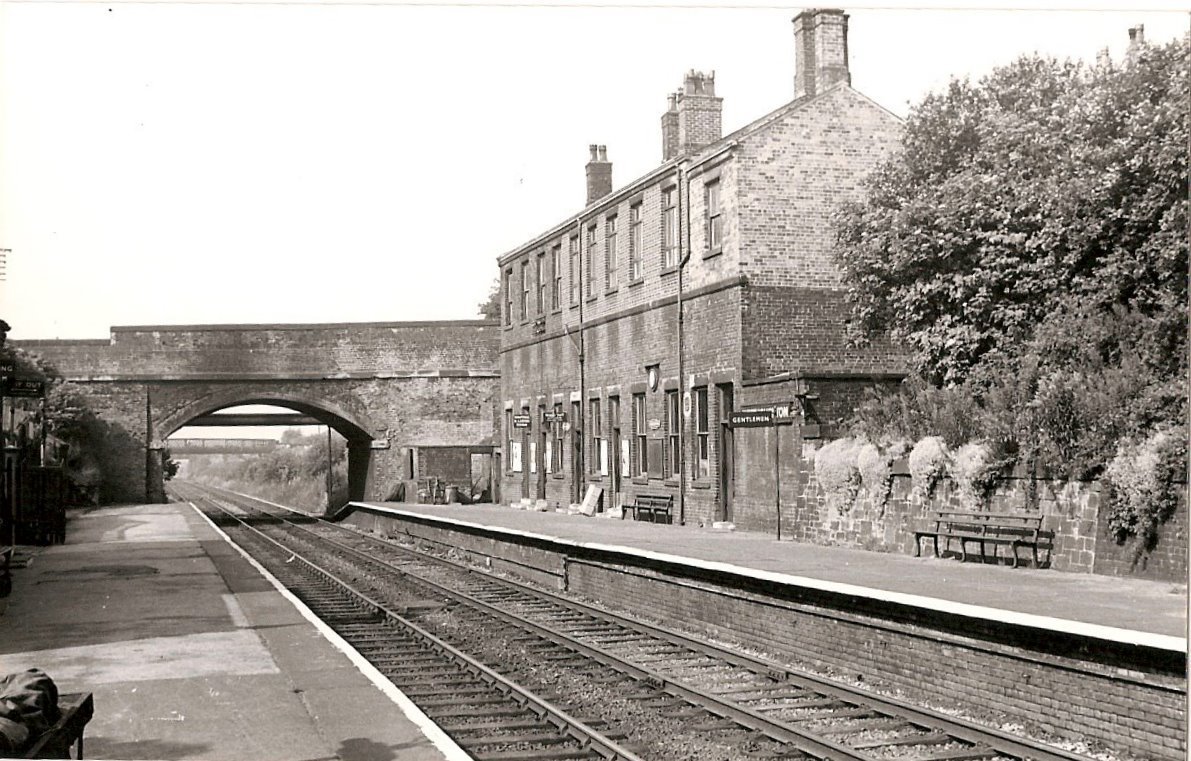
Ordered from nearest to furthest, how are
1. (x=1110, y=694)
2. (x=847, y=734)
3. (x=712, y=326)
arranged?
(x=1110, y=694), (x=847, y=734), (x=712, y=326)

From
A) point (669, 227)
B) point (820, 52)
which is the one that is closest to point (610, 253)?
point (669, 227)

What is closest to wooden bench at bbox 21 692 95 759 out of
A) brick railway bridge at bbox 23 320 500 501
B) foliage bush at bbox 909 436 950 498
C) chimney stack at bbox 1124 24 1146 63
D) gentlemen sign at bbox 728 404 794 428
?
foliage bush at bbox 909 436 950 498

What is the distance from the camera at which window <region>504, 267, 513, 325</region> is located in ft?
118

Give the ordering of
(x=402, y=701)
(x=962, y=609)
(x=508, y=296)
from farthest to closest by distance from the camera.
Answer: (x=508, y=296) < (x=962, y=609) < (x=402, y=701)

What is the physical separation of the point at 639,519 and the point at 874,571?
12.2 m

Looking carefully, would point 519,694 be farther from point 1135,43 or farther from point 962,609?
point 1135,43

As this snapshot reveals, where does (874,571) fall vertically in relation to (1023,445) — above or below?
below

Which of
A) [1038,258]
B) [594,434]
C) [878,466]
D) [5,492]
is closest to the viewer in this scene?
[878,466]

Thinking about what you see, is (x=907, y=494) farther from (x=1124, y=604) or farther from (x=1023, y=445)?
(x=1124, y=604)

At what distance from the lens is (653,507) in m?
24.5

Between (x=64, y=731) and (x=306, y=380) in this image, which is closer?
(x=64, y=731)

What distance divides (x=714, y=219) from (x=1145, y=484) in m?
11.6

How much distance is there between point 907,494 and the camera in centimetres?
1606

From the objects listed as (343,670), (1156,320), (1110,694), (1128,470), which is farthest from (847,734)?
(1156,320)
